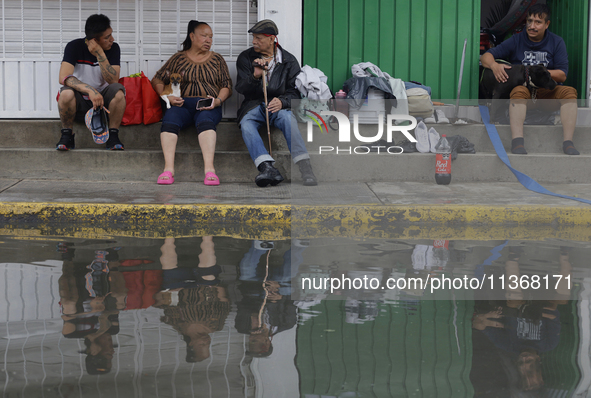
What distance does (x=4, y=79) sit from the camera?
7.34m

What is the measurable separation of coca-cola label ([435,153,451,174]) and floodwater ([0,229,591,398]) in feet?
7.27

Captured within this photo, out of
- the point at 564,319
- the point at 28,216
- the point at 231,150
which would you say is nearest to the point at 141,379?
the point at 564,319

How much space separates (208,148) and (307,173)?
3.24 feet

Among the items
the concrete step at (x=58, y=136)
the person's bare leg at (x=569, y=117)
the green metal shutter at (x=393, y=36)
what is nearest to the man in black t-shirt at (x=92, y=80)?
the concrete step at (x=58, y=136)

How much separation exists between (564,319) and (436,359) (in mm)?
762

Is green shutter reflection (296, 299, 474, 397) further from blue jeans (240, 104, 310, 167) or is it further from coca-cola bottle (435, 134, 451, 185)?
coca-cola bottle (435, 134, 451, 185)

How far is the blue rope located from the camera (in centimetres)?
597

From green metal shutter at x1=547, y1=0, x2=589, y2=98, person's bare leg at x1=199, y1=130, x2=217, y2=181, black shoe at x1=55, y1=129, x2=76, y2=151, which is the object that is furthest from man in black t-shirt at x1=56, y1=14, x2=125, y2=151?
green metal shutter at x1=547, y1=0, x2=589, y2=98

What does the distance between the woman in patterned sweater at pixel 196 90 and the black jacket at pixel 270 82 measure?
193 mm

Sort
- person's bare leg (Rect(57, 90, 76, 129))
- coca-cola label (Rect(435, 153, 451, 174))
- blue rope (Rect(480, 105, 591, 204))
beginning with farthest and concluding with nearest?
person's bare leg (Rect(57, 90, 76, 129)) < coca-cola label (Rect(435, 153, 451, 174)) < blue rope (Rect(480, 105, 591, 204))

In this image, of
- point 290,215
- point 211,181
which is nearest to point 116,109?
point 211,181

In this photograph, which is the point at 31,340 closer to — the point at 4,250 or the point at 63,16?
the point at 4,250

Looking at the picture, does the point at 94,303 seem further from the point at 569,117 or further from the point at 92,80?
the point at 569,117

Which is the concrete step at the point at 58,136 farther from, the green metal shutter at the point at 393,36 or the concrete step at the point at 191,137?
the green metal shutter at the point at 393,36
